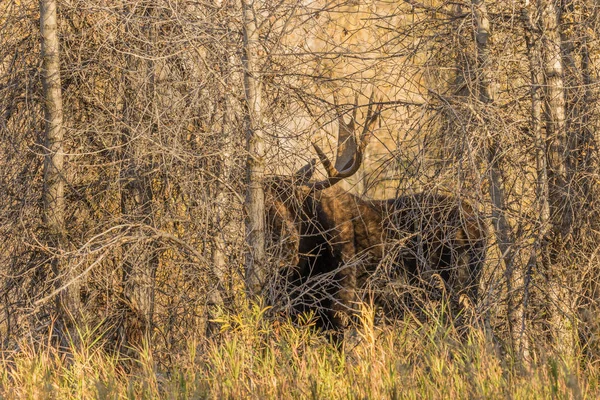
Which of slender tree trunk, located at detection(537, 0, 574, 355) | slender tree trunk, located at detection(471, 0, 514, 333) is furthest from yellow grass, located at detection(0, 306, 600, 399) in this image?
slender tree trunk, located at detection(537, 0, 574, 355)

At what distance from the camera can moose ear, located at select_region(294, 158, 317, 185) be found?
673 cm

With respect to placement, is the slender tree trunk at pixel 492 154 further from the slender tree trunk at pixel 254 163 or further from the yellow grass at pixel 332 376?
the slender tree trunk at pixel 254 163

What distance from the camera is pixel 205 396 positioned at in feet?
16.0

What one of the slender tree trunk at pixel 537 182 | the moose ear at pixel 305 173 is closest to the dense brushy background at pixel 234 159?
the slender tree trunk at pixel 537 182

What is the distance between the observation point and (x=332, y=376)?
495cm

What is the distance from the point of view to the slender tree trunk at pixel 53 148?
23.3 feet

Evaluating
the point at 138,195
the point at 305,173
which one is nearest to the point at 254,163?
the point at 305,173

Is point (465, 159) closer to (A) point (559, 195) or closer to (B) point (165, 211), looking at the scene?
(A) point (559, 195)

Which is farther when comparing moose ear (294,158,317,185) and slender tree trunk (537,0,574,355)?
moose ear (294,158,317,185)

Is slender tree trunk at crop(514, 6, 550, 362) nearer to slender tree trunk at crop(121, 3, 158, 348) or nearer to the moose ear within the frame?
the moose ear

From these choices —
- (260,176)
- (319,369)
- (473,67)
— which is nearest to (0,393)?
Result: (319,369)

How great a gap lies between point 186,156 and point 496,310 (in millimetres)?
2530

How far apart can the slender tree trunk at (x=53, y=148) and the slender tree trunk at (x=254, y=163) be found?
1.62 m

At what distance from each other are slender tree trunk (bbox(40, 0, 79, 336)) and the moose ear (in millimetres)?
1972
